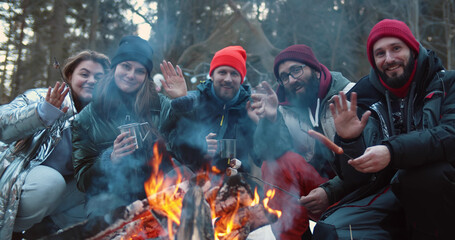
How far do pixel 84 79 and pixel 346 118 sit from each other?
92.6 inches

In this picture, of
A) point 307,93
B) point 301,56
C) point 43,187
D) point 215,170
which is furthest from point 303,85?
point 43,187

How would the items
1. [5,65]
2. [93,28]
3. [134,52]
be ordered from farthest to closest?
1. [5,65]
2. [93,28]
3. [134,52]

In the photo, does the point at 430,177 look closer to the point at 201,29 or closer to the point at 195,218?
the point at 195,218

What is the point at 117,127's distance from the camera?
2.74 metres

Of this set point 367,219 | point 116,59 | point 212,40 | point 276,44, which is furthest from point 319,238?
point 276,44

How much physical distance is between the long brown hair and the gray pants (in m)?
0.64

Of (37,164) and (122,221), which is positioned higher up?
(37,164)

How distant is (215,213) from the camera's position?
2104 millimetres

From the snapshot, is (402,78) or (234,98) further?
(234,98)

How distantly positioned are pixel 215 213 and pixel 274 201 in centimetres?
69

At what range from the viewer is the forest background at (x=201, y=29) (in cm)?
839

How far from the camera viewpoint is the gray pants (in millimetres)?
2398

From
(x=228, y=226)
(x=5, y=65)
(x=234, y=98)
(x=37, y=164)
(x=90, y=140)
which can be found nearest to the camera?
(x=228, y=226)

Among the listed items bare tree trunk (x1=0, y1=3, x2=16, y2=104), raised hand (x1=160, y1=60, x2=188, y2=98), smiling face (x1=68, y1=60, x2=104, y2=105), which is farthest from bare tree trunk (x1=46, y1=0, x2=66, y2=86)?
raised hand (x1=160, y1=60, x2=188, y2=98)
